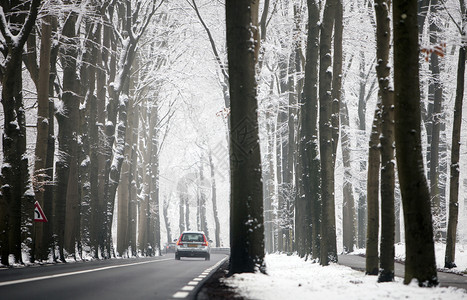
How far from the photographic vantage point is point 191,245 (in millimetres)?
29891

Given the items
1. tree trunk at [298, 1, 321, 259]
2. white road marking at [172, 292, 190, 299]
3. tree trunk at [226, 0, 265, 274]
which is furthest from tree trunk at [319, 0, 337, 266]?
white road marking at [172, 292, 190, 299]

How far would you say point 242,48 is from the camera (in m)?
10.9

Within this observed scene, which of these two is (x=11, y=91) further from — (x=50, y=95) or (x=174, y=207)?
(x=174, y=207)

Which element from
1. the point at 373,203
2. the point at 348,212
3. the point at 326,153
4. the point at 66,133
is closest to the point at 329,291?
the point at 373,203

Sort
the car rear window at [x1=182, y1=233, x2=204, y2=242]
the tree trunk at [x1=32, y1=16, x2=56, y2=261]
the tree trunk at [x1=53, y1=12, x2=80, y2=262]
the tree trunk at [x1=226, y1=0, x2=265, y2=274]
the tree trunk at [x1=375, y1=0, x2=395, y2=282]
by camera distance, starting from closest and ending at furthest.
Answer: the tree trunk at [x1=226, y1=0, x2=265, y2=274] → the tree trunk at [x1=375, y1=0, x2=395, y2=282] → the tree trunk at [x1=32, y1=16, x2=56, y2=261] → the tree trunk at [x1=53, y1=12, x2=80, y2=262] → the car rear window at [x1=182, y1=233, x2=204, y2=242]

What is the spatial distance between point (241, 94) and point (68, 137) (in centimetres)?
1240

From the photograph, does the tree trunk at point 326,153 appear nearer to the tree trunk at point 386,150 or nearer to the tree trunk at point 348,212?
the tree trunk at point 386,150

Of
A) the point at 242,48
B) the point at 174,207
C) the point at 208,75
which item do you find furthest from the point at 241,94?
the point at 174,207

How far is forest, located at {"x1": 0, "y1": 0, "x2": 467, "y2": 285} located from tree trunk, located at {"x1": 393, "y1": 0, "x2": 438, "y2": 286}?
2cm

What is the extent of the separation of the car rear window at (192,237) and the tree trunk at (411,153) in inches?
870

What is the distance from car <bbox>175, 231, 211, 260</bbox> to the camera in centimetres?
2964

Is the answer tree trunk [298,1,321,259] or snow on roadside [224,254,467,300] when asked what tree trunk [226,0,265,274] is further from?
tree trunk [298,1,321,259]

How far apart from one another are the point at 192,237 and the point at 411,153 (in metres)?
22.6

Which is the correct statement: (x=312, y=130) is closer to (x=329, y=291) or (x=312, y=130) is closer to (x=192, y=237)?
(x=329, y=291)
